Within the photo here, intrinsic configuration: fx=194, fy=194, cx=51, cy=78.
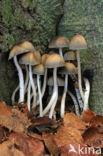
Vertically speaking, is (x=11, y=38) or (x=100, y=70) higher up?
(x=11, y=38)

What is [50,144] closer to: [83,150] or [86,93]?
[83,150]

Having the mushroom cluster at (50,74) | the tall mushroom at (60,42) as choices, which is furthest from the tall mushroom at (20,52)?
the tall mushroom at (60,42)

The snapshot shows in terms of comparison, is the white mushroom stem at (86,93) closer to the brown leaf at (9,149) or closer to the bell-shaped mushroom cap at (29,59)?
the bell-shaped mushroom cap at (29,59)

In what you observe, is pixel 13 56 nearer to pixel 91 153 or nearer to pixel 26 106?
pixel 26 106

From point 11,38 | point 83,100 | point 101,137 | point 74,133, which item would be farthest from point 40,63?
point 101,137

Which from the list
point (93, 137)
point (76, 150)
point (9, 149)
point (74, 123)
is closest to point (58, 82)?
point (74, 123)

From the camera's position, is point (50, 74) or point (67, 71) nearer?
point (67, 71)

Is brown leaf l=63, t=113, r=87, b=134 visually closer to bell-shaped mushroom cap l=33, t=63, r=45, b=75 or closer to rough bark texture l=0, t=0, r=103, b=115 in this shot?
rough bark texture l=0, t=0, r=103, b=115
